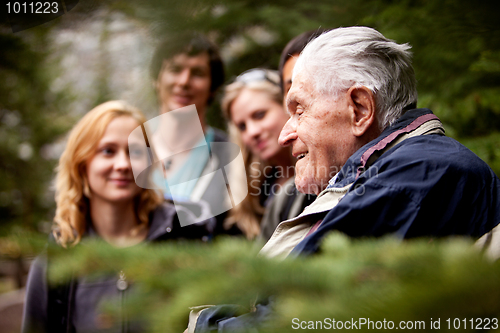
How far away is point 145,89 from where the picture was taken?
13.8 ft

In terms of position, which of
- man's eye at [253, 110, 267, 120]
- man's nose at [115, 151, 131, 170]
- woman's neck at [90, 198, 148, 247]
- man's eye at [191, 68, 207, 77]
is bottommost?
woman's neck at [90, 198, 148, 247]

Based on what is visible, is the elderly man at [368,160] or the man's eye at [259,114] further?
the man's eye at [259,114]

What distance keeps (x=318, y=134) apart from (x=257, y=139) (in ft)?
4.68

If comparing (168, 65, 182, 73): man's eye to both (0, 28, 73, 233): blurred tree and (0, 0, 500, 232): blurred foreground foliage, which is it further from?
(0, 28, 73, 233): blurred tree

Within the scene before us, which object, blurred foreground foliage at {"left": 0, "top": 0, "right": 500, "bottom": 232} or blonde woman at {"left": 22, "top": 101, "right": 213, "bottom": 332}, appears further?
blonde woman at {"left": 22, "top": 101, "right": 213, "bottom": 332}

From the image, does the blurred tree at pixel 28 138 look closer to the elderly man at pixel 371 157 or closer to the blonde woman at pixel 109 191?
the blonde woman at pixel 109 191

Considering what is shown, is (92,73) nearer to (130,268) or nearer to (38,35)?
(38,35)

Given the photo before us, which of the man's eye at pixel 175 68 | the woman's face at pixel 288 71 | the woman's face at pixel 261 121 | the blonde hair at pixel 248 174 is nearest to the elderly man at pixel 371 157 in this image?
the woman's face at pixel 288 71

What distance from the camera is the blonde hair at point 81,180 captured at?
2.89m

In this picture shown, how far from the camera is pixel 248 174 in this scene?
144 inches

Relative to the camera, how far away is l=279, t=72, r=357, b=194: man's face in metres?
1.94

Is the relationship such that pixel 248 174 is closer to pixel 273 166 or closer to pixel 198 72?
pixel 273 166

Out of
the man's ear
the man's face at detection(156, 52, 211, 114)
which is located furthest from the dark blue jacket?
the man's face at detection(156, 52, 211, 114)

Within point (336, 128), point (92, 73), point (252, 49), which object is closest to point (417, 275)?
point (336, 128)
